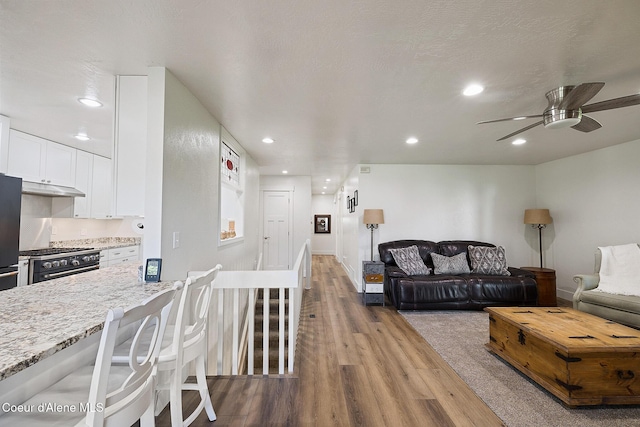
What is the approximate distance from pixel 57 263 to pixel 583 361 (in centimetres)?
505

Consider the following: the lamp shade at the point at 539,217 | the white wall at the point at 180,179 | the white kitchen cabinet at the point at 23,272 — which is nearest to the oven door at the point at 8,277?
the white kitchen cabinet at the point at 23,272

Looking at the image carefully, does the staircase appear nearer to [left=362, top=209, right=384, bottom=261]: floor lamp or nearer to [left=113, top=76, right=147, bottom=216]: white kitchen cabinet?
[left=113, top=76, right=147, bottom=216]: white kitchen cabinet

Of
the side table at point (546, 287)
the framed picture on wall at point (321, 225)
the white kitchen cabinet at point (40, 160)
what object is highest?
the white kitchen cabinet at point (40, 160)

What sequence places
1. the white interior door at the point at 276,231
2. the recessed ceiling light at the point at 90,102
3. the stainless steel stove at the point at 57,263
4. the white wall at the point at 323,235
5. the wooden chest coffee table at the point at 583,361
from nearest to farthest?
the wooden chest coffee table at the point at 583,361 → the recessed ceiling light at the point at 90,102 → the stainless steel stove at the point at 57,263 → the white interior door at the point at 276,231 → the white wall at the point at 323,235

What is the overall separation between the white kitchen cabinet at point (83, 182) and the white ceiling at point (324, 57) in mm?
866

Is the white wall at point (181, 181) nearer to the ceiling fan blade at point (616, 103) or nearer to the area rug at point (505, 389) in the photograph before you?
the area rug at point (505, 389)

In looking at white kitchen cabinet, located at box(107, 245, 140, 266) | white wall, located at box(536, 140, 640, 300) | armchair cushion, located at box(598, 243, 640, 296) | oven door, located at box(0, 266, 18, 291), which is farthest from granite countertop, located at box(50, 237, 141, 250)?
white wall, located at box(536, 140, 640, 300)

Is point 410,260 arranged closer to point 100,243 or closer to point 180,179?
point 180,179

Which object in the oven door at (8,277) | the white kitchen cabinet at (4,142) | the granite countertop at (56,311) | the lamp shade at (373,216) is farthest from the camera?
the lamp shade at (373,216)

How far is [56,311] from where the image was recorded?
119 cm

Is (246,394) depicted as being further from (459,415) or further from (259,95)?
(259,95)

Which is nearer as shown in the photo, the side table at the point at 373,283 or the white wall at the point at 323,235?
the side table at the point at 373,283

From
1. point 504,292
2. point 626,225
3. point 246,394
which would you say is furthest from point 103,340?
point 626,225

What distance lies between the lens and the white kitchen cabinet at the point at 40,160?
10.2 feet
